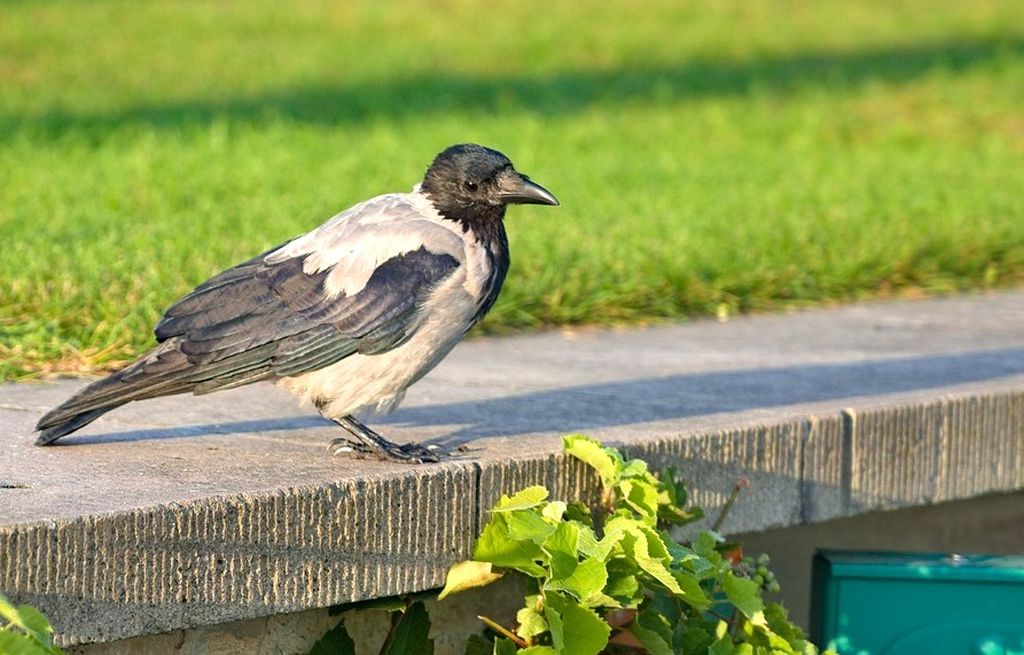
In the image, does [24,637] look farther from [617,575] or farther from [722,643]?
[722,643]

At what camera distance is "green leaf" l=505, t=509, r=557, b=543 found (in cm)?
339

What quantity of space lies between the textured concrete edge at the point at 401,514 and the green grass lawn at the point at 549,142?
5.74ft

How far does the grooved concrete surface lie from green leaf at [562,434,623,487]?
0.24 feet

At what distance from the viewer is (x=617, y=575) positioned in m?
3.50

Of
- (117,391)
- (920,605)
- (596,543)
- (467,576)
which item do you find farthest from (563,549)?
(920,605)

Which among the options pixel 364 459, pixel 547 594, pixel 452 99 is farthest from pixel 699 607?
pixel 452 99

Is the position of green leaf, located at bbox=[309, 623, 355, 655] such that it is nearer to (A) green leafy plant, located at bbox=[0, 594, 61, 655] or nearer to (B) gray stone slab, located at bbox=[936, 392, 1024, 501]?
(A) green leafy plant, located at bbox=[0, 594, 61, 655]

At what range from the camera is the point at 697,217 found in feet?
25.9

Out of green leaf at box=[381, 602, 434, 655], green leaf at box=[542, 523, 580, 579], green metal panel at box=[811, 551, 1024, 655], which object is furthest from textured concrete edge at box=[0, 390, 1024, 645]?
green leaf at box=[542, 523, 580, 579]

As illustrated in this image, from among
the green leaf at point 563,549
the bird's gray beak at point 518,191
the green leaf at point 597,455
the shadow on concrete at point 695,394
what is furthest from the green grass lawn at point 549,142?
the green leaf at point 563,549

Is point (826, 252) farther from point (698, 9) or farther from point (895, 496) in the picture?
point (698, 9)

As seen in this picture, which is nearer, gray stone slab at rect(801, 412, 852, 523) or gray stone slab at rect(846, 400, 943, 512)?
gray stone slab at rect(801, 412, 852, 523)

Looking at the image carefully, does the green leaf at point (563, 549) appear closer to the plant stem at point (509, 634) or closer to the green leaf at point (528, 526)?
the green leaf at point (528, 526)

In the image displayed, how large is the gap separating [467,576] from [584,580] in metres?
0.34
